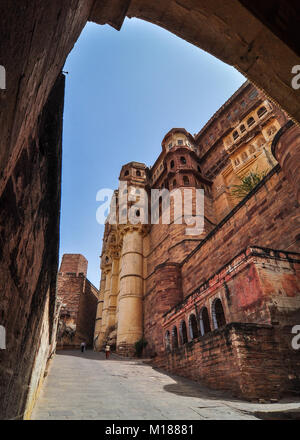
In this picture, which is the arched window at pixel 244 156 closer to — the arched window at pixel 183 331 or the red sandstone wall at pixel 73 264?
the arched window at pixel 183 331

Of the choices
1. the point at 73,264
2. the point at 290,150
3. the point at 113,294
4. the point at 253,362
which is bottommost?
the point at 253,362

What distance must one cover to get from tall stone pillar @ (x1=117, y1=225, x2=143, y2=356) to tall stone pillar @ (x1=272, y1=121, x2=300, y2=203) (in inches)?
591

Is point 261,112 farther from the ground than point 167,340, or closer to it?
farther from the ground

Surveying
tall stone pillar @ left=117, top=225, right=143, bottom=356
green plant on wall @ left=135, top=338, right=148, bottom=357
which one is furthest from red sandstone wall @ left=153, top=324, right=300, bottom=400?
tall stone pillar @ left=117, top=225, right=143, bottom=356

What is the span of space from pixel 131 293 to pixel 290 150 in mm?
15867

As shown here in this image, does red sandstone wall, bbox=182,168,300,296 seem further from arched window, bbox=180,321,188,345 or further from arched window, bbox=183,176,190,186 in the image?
arched window, bbox=183,176,190,186

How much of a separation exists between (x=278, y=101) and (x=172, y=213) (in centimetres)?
1727

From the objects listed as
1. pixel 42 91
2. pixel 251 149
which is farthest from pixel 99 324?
pixel 42 91

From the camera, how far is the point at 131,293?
65.6ft

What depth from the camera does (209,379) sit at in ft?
20.2

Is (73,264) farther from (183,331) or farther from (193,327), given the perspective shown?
(193,327)

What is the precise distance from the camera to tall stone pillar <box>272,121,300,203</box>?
7.77 m

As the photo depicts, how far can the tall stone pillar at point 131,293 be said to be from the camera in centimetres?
1788

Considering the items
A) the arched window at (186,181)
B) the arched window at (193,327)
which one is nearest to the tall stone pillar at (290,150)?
the arched window at (193,327)
